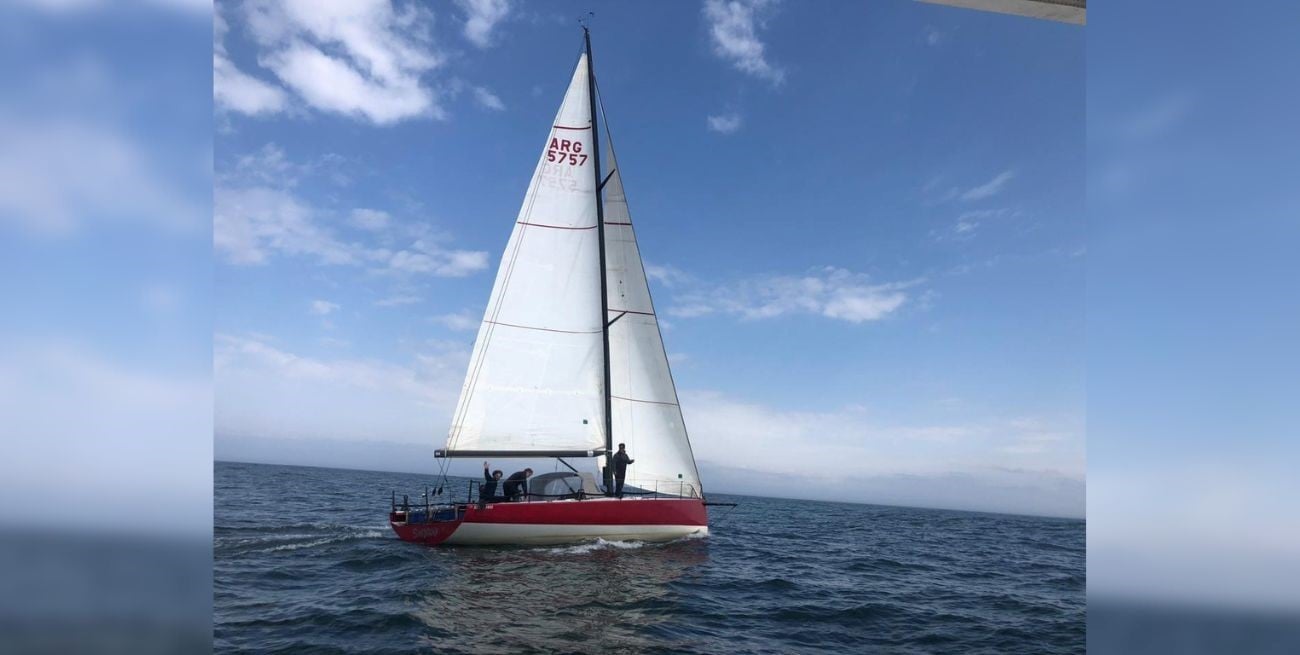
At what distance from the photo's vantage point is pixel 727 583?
9453 millimetres

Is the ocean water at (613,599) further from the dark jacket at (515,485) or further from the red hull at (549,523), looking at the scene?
the dark jacket at (515,485)

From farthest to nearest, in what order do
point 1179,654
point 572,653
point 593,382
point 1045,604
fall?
point 593,382 → point 1045,604 → point 572,653 → point 1179,654

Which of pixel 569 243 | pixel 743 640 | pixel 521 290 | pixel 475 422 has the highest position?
pixel 569 243

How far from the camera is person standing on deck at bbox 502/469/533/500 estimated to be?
12.3 metres

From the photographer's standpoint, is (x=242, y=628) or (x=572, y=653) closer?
(x=572, y=653)

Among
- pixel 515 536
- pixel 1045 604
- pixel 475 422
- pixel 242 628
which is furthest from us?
pixel 475 422

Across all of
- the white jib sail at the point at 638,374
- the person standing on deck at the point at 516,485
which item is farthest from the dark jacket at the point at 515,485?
the white jib sail at the point at 638,374

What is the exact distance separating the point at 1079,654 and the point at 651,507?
24.4ft

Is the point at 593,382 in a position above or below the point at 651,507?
above

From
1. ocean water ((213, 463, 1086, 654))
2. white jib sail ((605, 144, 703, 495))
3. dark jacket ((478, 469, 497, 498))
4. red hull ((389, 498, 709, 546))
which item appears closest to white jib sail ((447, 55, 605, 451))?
white jib sail ((605, 144, 703, 495))

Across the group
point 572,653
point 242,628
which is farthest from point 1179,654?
point 242,628

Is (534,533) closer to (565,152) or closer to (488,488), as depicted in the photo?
(488,488)

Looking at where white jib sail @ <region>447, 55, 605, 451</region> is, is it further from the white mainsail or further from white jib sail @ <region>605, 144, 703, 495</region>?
white jib sail @ <region>605, 144, 703, 495</region>

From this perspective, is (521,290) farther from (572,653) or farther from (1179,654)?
(1179,654)
